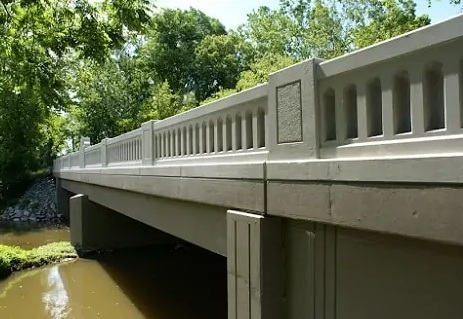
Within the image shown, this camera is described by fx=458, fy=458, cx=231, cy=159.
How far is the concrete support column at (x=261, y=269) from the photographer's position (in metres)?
3.55

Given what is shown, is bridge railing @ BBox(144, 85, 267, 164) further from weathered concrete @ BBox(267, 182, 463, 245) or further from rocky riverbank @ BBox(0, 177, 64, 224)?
rocky riverbank @ BBox(0, 177, 64, 224)

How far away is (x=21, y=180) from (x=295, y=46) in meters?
18.7

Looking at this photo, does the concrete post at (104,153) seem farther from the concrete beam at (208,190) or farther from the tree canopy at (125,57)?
the concrete beam at (208,190)

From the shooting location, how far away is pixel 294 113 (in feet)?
11.3

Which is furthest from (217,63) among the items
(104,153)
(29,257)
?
(29,257)

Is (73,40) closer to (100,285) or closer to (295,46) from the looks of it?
(100,285)

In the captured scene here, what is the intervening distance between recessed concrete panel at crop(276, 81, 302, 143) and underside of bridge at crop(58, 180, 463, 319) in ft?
2.13

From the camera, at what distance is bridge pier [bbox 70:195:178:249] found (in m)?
13.4

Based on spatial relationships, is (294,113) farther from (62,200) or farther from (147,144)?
(62,200)

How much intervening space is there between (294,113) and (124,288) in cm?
753

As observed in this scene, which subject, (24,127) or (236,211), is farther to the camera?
(24,127)

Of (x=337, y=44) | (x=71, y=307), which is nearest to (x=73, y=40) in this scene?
(x=71, y=307)

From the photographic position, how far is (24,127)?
27.7 m

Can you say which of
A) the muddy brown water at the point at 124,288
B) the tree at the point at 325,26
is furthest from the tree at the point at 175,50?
the muddy brown water at the point at 124,288
